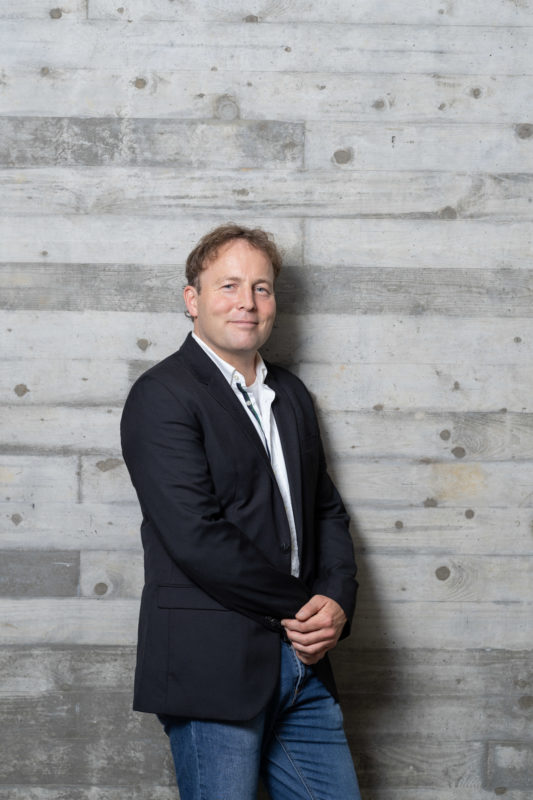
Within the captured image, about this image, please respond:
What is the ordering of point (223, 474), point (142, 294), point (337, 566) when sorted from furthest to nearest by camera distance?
point (142, 294) → point (337, 566) → point (223, 474)

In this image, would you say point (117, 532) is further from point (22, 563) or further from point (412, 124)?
point (412, 124)

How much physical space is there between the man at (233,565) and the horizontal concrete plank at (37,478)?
473mm

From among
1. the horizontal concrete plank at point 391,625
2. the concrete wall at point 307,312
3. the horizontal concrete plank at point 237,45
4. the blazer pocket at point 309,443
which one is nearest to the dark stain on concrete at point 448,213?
the concrete wall at point 307,312

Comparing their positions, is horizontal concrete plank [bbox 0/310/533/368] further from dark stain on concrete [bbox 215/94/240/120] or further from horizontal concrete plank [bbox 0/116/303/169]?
dark stain on concrete [bbox 215/94/240/120]

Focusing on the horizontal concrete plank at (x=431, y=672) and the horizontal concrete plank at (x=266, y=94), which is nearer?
the horizontal concrete plank at (x=266, y=94)

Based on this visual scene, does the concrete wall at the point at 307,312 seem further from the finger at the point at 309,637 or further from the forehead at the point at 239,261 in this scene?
the finger at the point at 309,637

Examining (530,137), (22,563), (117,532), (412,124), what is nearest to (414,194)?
(412,124)

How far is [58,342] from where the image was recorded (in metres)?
2.16

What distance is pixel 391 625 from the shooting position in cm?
225

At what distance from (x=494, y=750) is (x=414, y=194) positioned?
1.51m

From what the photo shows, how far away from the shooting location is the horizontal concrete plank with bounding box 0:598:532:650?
7.24ft

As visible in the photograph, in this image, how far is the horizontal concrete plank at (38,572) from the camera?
7.18 feet

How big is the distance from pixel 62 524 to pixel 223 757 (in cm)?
80

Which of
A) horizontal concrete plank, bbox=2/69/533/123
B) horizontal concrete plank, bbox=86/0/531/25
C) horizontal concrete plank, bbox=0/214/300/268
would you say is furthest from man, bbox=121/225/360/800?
horizontal concrete plank, bbox=86/0/531/25
